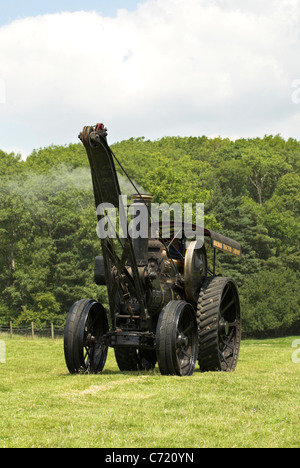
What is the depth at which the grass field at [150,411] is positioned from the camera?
6688mm

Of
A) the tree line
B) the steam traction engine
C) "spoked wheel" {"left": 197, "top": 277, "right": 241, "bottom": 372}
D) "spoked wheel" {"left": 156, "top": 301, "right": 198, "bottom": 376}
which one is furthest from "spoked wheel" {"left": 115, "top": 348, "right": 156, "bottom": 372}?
the tree line

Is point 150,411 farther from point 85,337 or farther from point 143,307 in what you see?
point 85,337

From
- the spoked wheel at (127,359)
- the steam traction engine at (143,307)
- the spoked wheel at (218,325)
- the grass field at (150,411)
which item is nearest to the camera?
the grass field at (150,411)

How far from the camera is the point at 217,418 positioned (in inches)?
301

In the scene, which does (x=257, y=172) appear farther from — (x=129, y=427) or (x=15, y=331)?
(x=129, y=427)

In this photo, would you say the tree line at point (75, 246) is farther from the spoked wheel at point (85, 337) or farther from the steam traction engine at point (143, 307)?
the spoked wheel at point (85, 337)

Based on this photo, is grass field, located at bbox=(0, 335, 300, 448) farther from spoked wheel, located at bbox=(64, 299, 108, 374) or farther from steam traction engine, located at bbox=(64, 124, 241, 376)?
steam traction engine, located at bbox=(64, 124, 241, 376)

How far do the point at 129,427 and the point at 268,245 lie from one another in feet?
194

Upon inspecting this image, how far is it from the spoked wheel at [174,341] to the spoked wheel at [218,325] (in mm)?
446

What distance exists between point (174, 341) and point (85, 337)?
180 cm

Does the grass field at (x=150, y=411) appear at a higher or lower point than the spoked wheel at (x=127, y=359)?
higher

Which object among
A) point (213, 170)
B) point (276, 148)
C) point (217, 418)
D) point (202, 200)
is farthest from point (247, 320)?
point (276, 148)

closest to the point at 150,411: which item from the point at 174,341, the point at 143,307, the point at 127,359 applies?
the point at 174,341

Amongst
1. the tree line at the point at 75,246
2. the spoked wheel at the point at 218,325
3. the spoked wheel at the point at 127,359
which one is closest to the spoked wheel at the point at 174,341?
the spoked wheel at the point at 218,325
